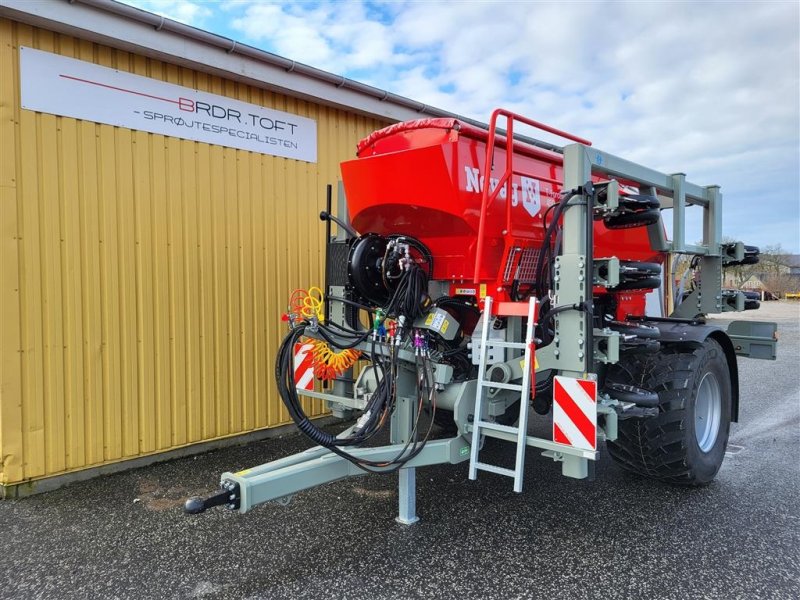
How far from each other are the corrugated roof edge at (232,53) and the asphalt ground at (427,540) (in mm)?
3341

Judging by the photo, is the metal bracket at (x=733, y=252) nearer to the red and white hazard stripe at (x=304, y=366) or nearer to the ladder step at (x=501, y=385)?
the ladder step at (x=501, y=385)

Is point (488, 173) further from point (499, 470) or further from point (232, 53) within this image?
point (232, 53)

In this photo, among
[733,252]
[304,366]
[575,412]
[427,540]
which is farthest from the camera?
[733,252]

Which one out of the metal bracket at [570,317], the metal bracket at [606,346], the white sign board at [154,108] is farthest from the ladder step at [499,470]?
the white sign board at [154,108]

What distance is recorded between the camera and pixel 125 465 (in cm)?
468

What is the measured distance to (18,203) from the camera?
4.11 meters

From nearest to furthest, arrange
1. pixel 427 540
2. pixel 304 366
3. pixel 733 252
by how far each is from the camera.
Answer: pixel 427 540
pixel 304 366
pixel 733 252

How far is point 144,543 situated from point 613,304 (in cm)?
363

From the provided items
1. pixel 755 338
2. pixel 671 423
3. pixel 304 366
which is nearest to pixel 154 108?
pixel 304 366

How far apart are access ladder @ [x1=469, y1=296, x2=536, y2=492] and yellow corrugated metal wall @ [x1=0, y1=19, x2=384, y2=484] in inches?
108

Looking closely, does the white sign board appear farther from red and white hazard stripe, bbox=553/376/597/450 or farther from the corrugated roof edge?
red and white hazard stripe, bbox=553/376/597/450

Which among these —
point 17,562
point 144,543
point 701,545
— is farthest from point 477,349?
point 17,562

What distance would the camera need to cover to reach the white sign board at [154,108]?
4215 mm

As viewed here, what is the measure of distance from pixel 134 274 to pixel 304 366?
5.37ft
